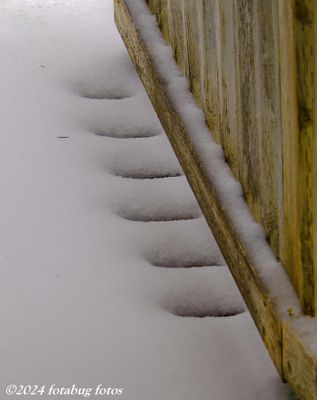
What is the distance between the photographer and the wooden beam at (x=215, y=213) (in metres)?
1.42

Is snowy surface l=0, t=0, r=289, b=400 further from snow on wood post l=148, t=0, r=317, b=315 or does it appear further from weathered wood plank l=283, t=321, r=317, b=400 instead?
snow on wood post l=148, t=0, r=317, b=315

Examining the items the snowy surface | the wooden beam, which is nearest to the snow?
the wooden beam

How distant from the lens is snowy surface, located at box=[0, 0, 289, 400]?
5.15 feet

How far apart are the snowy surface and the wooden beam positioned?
0.07 m

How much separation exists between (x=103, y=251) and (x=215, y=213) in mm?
253

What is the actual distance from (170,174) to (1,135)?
0.44 m

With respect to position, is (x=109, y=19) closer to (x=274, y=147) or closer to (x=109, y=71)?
(x=109, y=71)

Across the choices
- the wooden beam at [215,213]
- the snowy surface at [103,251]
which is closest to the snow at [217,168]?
the wooden beam at [215,213]

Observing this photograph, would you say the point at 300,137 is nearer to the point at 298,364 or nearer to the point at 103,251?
the point at 298,364

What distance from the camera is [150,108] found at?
8.00 ft

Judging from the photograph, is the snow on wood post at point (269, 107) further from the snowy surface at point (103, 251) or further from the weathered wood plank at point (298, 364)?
the snowy surface at point (103, 251)

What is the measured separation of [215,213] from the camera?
1.79m

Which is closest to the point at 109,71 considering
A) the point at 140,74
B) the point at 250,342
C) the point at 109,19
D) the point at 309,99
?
the point at 140,74

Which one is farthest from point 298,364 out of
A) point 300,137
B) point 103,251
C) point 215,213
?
point 103,251
